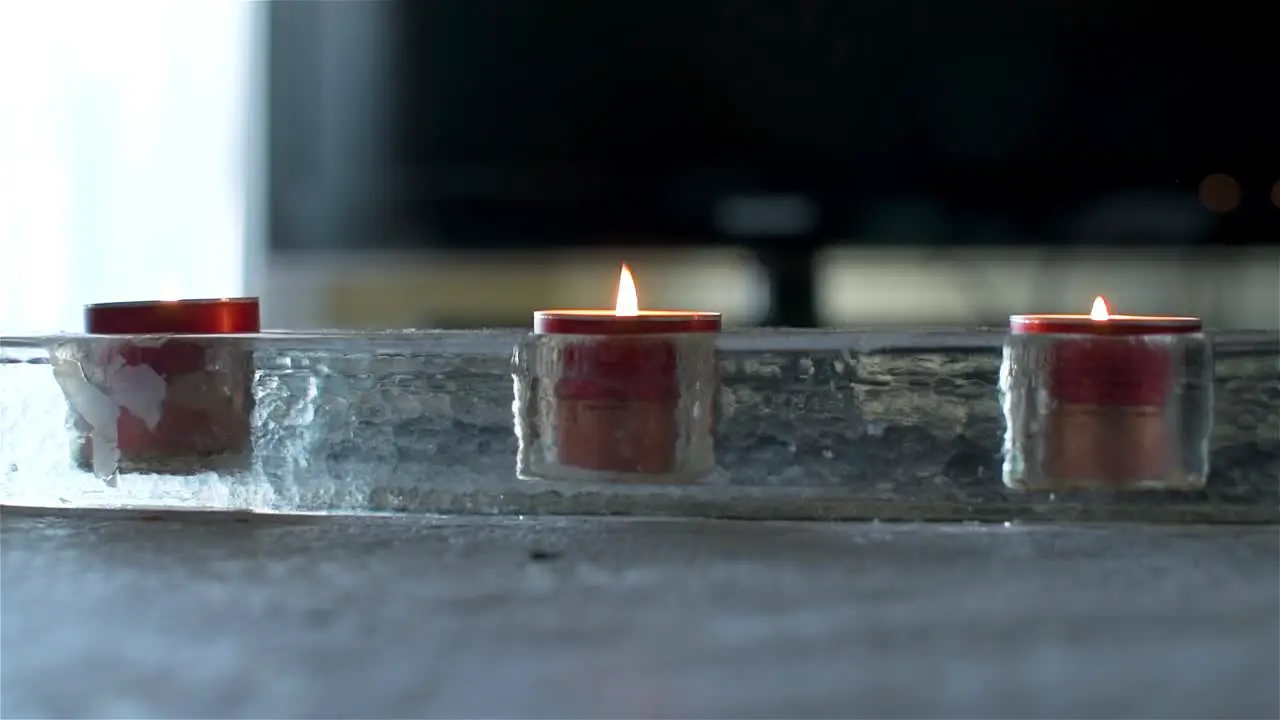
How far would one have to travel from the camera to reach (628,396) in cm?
36

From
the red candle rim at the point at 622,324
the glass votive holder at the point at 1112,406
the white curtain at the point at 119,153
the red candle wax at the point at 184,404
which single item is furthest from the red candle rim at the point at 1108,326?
the white curtain at the point at 119,153

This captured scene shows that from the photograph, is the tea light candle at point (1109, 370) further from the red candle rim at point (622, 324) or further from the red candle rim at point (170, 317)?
the red candle rim at point (170, 317)

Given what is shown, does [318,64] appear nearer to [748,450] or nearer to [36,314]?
[36,314]

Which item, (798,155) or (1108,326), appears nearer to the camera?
(1108,326)

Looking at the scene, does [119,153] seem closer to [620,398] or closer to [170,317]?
[170,317]

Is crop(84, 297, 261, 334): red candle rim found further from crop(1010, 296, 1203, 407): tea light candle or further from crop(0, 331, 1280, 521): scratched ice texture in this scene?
crop(1010, 296, 1203, 407): tea light candle

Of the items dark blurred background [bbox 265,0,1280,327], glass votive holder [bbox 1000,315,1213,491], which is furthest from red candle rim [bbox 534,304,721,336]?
dark blurred background [bbox 265,0,1280,327]

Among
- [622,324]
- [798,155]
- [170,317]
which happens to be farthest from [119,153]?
[622,324]

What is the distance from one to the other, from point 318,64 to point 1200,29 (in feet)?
3.37

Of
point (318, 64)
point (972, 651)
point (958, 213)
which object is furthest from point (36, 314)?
point (972, 651)

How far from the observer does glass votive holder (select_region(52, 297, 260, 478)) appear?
0.39 metres

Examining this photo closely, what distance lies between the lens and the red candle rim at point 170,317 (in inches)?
16.6

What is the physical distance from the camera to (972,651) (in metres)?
0.28

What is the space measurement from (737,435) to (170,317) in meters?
0.22
